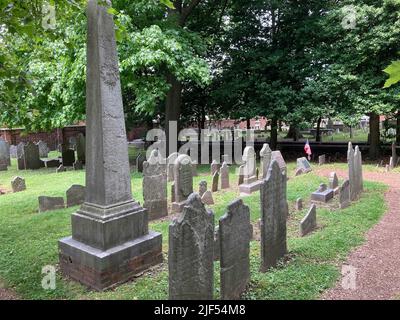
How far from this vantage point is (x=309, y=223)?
712cm

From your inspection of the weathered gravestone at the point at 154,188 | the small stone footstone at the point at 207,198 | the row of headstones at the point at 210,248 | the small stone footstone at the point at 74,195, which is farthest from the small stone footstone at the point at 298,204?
the small stone footstone at the point at 74,195

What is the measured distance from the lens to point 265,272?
5.28 meters

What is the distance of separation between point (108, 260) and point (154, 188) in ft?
11.9

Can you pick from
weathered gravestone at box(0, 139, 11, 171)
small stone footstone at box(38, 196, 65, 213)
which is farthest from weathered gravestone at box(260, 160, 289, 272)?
weathered gravestone at box(0, 139, 11, 171)

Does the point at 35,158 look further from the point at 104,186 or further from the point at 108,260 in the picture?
the point at 108,260

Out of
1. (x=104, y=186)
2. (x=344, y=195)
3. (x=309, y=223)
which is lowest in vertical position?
(x=309, y=223)

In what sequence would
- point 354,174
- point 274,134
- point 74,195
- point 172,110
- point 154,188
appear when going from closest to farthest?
1. point 154,188
2. point 354,174
3. point 74,195
4. point 172,110
5. point 274,134

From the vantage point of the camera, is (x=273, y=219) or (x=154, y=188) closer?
(x=273, y=219)

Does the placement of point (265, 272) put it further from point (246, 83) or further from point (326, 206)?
point (246, 83)

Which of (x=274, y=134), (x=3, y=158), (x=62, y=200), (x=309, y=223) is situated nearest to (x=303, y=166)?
(x=274, y=134)

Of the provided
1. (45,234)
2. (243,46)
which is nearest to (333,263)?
(45,234)

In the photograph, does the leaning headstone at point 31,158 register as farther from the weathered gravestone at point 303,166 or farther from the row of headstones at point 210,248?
the row of headstones at point 210,248

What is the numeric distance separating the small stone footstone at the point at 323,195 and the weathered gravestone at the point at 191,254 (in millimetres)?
5799
